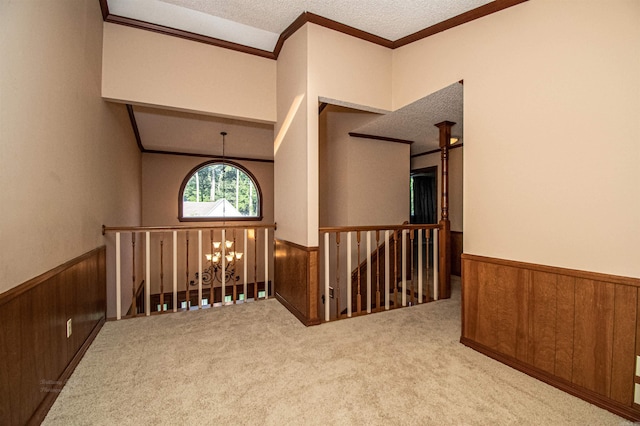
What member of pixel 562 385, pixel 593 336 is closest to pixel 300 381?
pixel 562 385

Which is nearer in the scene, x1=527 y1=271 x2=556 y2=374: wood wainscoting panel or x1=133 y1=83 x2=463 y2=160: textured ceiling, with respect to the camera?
x1=527 y1=271 x2=556 y2=374: wood wainscoting panel

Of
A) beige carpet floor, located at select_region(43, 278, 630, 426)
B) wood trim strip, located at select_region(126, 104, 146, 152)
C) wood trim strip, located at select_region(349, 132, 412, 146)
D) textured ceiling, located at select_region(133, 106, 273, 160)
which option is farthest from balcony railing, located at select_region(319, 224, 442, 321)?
wood trim strip, located at select_region(126, 104, 146, 152)

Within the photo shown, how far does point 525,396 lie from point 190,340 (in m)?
2.36

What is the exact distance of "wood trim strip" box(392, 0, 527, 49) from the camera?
2.06m

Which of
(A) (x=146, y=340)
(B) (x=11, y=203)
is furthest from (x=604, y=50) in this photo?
(A) (x=146, y=340)

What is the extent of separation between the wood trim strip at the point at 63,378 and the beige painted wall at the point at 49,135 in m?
0.68

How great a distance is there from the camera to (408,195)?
15.5 feet

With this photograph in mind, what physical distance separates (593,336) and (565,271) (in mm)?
368

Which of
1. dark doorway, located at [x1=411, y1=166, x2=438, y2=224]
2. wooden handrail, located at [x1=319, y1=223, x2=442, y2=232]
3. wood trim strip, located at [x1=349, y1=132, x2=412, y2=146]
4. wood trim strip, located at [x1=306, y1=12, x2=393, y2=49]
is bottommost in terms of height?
wooden handrail, located at [x1=319, y1=223, x2=442, y2=232]

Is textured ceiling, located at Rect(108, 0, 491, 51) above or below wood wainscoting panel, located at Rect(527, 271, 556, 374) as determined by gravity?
above

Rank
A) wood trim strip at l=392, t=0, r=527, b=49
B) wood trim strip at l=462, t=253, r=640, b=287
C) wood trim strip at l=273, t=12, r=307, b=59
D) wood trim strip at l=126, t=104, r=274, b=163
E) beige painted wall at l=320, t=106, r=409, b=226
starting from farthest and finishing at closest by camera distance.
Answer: beige painted wall at l=320, t=106, r=409, b=226 < wood trim strip at l=126, t=104, r=274, b=163 < wood trim strip at l=273, t=12, r=307, b=59 < wood trim strip at l=392, t=0, r=527, b=49 < wood trim strip at l=462, t=253, r=640, b=287

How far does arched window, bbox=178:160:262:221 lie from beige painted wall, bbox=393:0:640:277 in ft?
18.6

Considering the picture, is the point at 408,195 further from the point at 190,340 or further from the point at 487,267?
the point at 190,340

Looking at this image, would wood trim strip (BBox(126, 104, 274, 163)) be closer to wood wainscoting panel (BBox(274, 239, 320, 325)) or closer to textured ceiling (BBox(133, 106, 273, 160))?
textured ceiling (BBox(133, 106, 273, 160))
